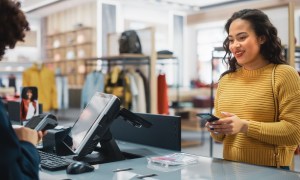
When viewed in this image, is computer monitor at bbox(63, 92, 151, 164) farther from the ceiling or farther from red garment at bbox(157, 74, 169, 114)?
the ceiling

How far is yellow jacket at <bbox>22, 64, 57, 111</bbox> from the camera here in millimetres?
6898

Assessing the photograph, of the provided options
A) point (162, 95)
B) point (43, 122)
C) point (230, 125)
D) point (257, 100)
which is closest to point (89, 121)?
point (43, 122)

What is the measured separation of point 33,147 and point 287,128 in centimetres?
105

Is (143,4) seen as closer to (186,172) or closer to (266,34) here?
(266,34)

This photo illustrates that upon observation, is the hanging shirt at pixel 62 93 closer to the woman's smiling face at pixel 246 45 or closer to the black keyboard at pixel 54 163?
the black keyboard at pixel 54 163

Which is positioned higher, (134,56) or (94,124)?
(134,56)

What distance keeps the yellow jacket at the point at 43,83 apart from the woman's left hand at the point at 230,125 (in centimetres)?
570

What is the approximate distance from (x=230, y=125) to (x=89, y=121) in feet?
2.12

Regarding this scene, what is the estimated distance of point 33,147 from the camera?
1179 mm

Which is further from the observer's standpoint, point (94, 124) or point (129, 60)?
point (129, 60)

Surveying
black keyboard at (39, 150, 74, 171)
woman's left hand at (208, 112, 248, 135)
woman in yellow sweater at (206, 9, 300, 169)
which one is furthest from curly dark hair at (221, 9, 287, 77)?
black keyboard at (39, 150, 74, 171)

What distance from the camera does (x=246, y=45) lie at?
69.9 inches

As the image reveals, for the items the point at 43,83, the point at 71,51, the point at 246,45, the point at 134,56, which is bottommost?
the point at 43,83

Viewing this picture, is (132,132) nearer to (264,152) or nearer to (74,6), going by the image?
(264,152)
